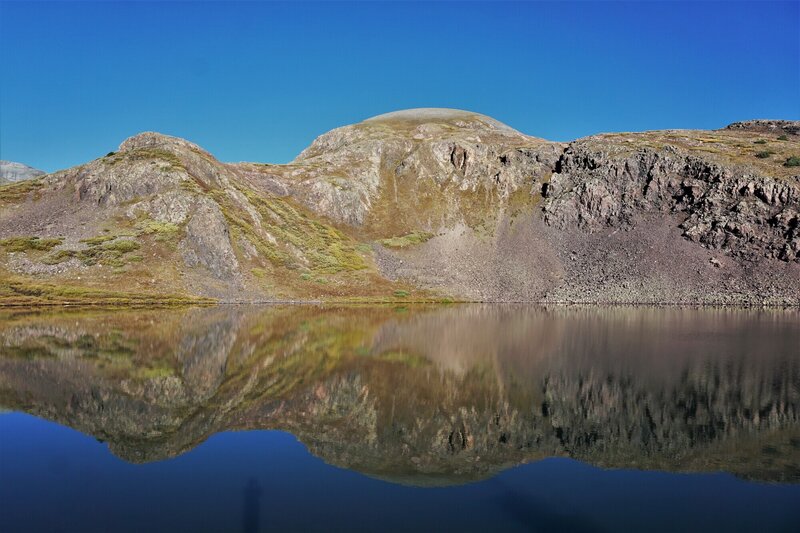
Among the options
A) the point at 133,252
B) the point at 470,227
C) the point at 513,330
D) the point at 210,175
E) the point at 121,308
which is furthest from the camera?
the point at 470,227

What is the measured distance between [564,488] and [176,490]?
12.7 m

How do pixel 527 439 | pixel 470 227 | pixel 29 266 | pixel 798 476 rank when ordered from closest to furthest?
1. pixel 798 476
2. pixel 527 439
3. pixel 29 266
4. pixel 470 227

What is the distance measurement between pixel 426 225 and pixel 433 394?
4586 inches

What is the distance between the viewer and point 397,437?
71.9 ft

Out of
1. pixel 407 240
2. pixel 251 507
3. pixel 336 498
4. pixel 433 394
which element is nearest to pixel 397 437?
pixel 336 498

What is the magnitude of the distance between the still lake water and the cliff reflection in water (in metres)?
0.16

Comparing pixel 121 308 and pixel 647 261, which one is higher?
pixel 647 261

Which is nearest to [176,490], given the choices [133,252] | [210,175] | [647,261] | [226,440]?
[226,440]

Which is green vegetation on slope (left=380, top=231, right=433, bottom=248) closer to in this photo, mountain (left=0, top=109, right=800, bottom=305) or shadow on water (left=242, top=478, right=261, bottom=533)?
mountain (left=0, top=109, right=800, bottom=305)

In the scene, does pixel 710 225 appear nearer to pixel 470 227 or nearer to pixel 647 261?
pixel 647 261

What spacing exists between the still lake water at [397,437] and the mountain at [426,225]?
62.7 m

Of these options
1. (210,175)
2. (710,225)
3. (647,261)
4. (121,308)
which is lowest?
(121,308)

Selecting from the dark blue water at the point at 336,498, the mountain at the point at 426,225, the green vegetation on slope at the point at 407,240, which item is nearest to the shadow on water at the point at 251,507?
the dark blue water at the point at 336,498

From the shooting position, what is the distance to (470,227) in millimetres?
140750
